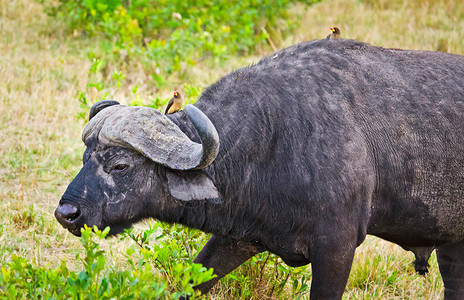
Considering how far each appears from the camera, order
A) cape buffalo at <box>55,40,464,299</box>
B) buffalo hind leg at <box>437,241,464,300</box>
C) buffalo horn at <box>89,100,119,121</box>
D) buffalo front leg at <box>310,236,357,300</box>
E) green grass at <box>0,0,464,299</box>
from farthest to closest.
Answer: green grass at <box>0,0,464,299</box>, buffalo hind leg at <box>437,241,464,300</box>, buffalo horn at <box>89,100,119,121</box>, buffalo front leg at <box>310,236,357,300</box>, cape buffalo at <box>55,40,464,299</box>

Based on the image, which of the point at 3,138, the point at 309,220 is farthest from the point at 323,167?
the point at 3,138

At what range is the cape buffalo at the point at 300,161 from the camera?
3.98 meters

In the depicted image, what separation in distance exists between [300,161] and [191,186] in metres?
0.71

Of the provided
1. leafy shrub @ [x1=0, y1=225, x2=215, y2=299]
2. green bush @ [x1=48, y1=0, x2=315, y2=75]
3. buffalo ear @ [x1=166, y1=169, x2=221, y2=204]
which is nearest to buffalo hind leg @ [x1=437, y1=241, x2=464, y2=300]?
buffalo ear @ [x1=166, y1=169, x2=221, y2=204]

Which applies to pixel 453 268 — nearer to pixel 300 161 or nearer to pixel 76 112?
pixel 300 161

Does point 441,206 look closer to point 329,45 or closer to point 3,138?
point 329,45

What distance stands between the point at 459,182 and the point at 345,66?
A: 116cm

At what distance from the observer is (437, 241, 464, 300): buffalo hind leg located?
5.19m

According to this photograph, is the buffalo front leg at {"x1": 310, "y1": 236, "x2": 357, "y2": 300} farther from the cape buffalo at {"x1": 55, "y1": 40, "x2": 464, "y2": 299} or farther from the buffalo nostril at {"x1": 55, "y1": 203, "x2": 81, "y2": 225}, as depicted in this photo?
the buffalo nostril at {"x1": 55, "y1": 203, "x2": 81, "y2": 225}

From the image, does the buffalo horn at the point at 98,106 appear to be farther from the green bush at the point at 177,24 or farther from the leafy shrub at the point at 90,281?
the green bush at the point at 177,24

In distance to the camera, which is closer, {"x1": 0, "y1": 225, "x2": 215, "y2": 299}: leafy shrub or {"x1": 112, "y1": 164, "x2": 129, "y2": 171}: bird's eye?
{"x1": 0, "y1": 225, "x2": 215, "y2": 299}: leafy shrub

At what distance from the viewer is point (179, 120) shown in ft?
14.2

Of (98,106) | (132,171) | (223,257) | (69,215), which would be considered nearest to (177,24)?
(98,106)

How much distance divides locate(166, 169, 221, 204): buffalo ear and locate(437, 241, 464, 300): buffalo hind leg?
2222mm
